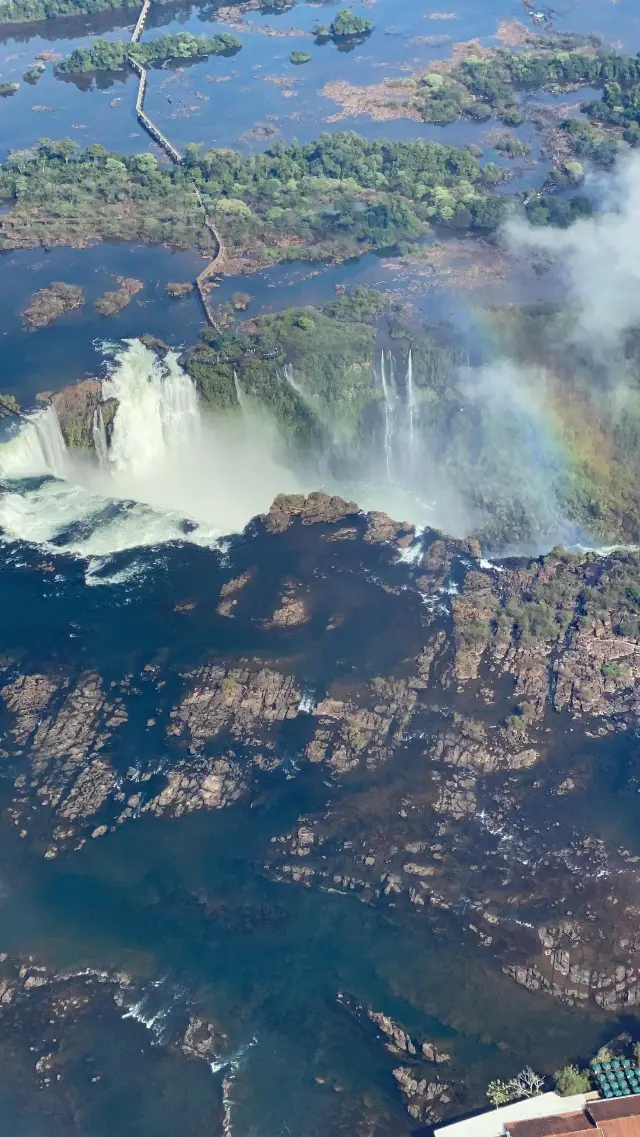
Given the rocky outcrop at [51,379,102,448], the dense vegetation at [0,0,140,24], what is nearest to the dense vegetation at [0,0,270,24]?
the dense vegetation at [0,0,140,24]

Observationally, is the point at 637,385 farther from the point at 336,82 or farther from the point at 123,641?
the point at 336,82

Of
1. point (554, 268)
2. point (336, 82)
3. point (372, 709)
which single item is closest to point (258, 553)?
point (372, 709)

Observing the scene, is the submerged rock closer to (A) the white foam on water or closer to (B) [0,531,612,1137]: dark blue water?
(B) [0,531,612,1137]: dark blue water

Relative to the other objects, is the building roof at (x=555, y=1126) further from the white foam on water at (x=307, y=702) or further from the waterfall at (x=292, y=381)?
the waterfall at (x=292, y=381)

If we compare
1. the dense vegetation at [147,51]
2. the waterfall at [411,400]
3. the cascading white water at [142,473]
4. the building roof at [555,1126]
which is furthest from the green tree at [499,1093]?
the dense vegetation at [147,51]

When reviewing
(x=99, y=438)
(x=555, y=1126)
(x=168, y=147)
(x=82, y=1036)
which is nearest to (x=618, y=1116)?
(x=555, y=1126)
